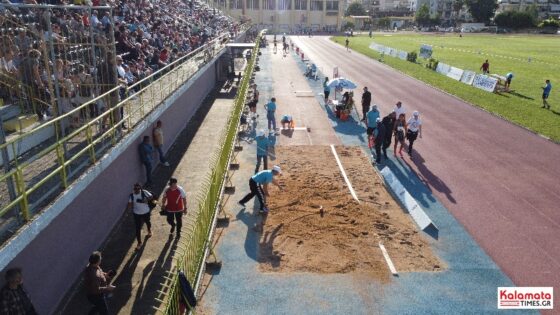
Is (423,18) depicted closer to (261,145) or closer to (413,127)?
(413,127)

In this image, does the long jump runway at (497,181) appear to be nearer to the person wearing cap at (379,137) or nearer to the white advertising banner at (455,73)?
the person wearing cap at (379,137)

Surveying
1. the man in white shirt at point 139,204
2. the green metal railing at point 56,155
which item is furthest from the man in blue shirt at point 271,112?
the man in white shirt at point 139,204

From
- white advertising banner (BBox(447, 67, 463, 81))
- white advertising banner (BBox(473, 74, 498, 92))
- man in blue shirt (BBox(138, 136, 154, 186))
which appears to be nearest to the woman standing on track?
man in blue shirt (BBox(138, 136, 154, 186))

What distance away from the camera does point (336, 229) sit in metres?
12.2

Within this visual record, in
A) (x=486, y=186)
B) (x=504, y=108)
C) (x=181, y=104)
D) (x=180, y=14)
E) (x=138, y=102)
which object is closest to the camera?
(x=486, y=186)

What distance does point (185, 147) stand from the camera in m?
19.5

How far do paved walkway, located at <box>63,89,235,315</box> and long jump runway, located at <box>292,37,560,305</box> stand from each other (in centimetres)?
831

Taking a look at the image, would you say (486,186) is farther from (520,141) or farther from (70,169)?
(70,169)

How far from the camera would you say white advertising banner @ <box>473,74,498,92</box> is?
32.6 m

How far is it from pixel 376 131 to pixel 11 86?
12516mm

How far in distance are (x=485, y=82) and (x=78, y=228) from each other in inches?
1278

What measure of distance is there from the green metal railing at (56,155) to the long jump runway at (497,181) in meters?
10.4

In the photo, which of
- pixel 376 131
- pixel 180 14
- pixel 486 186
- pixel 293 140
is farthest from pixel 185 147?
pixel 180 14

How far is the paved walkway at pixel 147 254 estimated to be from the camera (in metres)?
9.34
